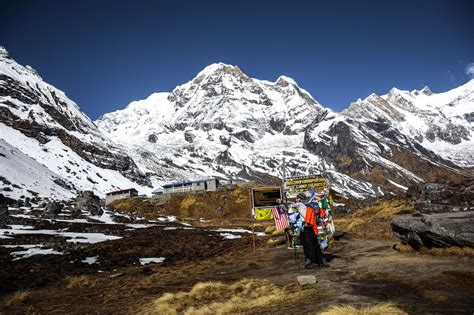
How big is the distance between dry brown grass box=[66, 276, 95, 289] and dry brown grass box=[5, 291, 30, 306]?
2.28 m

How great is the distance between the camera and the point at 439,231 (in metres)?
12.9

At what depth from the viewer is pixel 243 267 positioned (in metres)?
17.6

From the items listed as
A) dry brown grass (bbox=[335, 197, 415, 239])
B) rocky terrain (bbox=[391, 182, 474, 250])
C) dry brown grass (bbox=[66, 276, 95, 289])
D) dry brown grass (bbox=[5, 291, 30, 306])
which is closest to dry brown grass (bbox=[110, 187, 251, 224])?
dry brown grass (bbox=[335, 197, 415, 239])

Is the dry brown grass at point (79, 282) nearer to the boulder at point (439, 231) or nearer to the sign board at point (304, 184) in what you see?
the boulder at point (439, 231)

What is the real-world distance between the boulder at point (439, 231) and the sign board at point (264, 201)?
14.6 metres

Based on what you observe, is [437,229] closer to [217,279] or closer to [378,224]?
[217,279]

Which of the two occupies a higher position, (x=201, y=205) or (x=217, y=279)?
(x=201, y=205)

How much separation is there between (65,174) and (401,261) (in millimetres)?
161258

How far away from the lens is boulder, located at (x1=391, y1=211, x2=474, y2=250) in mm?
12211

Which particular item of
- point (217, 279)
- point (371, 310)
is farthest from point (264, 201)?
point (371, 310)

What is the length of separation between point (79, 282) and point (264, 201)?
1726 cm

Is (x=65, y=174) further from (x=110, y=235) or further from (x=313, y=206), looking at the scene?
(x=313, y=206)

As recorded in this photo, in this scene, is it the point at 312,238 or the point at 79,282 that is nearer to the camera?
the point at 312,238

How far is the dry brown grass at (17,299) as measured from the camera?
11934 millimetres
